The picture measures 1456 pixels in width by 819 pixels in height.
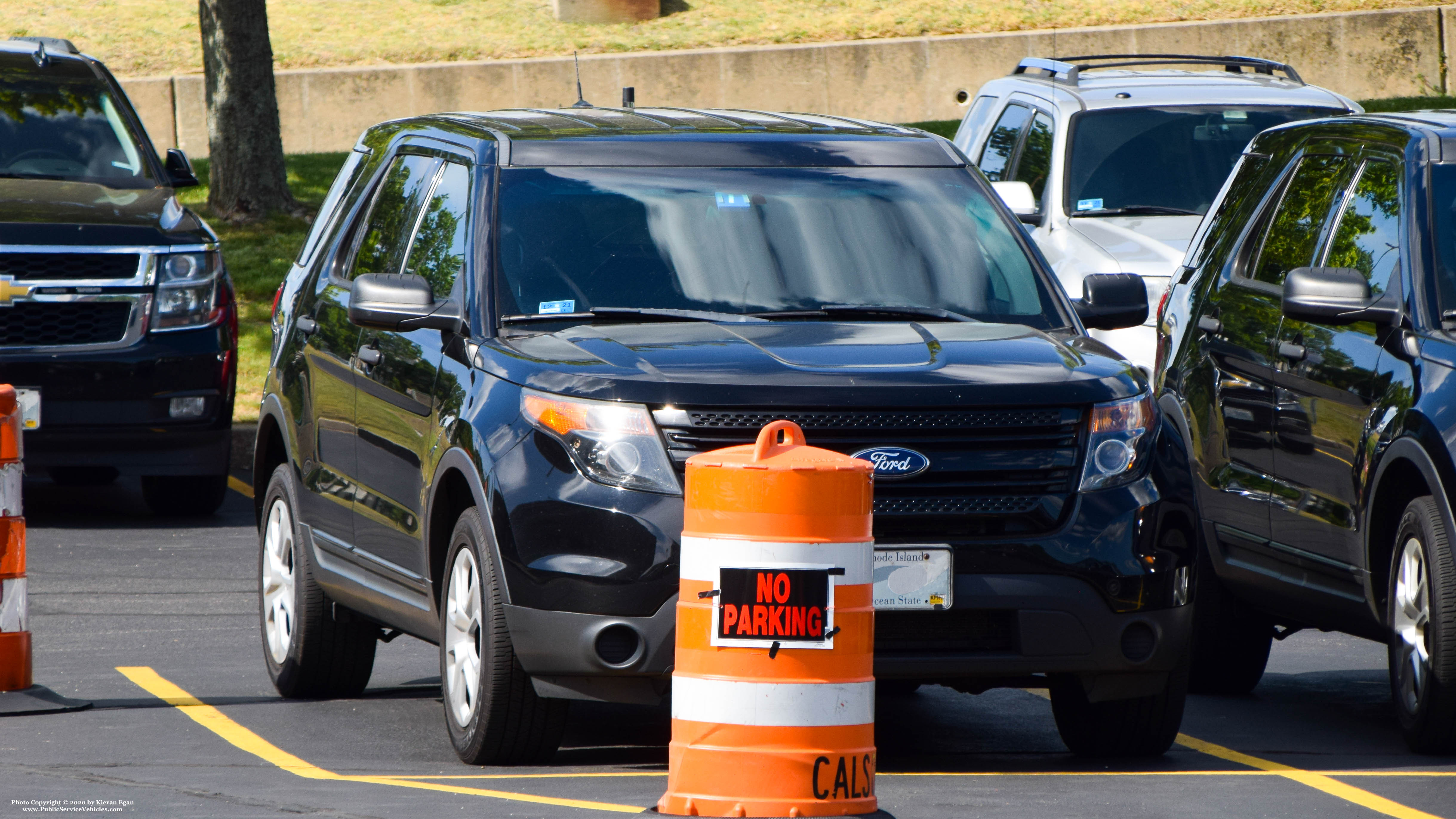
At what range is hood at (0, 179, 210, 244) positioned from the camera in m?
12.7

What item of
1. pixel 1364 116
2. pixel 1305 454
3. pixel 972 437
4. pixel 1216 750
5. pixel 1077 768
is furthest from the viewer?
pixel 1364 116

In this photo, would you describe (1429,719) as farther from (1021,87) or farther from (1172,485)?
(1021,87)

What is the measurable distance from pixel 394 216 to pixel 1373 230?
3163 mm

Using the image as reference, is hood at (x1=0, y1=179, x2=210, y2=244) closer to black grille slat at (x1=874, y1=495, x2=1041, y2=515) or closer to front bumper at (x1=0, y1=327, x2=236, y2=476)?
front bumper at (x1=0, y1=327, x2=236, y2=476)

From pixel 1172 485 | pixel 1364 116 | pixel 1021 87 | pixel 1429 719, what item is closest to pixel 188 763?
pixel 1172 485

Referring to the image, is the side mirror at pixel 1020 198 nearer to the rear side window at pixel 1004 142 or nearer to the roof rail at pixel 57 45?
the rear side window at pixel 1004 142

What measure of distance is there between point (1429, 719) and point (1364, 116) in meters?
2.46

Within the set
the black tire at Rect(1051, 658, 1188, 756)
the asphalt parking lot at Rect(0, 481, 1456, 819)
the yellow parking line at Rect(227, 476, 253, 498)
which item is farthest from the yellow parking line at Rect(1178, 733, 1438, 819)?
the yellow parking line at Rect(227, 476, 253, 498)

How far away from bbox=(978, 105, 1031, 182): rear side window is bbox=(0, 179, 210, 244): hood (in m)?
4.63

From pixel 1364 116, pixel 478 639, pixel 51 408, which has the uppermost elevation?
pixel 1364 116

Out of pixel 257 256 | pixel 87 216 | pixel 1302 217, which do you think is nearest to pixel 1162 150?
pixel 1302 217

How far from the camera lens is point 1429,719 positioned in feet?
23.1

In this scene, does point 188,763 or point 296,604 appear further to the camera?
point 296,604

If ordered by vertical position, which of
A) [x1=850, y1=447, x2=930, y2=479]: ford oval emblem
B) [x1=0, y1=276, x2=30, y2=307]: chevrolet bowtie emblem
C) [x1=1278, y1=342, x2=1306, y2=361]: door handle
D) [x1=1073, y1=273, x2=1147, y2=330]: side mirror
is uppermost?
[x1=1073, y1=273, x2=1147, y2=330]: side mirror
